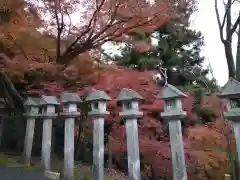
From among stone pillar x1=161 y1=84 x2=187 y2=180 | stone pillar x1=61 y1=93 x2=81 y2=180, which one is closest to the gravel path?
stone pillar x1=61 y1=93 x2=81 y2=180

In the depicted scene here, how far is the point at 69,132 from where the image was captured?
554cm

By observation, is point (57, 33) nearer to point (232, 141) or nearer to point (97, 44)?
point (97, 44)

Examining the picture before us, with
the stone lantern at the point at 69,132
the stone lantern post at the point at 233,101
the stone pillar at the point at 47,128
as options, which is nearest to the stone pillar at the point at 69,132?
the stone lantern at the point at 69,132

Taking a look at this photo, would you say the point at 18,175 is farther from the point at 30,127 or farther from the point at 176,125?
the point at 176,125

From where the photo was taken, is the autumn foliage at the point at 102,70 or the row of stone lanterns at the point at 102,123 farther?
the autumn foliage at the point at 102,70

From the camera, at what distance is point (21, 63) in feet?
25.3

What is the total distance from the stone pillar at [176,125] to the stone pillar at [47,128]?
3.28 m

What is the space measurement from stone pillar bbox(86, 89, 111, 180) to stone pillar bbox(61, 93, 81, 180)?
0.68m

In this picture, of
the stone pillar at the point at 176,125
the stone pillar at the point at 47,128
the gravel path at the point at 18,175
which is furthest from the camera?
the stone pillar at the point at 47,128

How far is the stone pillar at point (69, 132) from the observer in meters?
5.36

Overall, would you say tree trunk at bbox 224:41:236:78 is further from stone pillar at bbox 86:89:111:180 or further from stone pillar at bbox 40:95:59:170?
stone pillar at bbox 40:95:59:170

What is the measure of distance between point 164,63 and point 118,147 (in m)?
5.62

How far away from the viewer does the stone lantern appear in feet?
17.6

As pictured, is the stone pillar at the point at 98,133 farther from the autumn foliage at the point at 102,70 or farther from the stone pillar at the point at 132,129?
the autumn foliage at the point at 102,70
